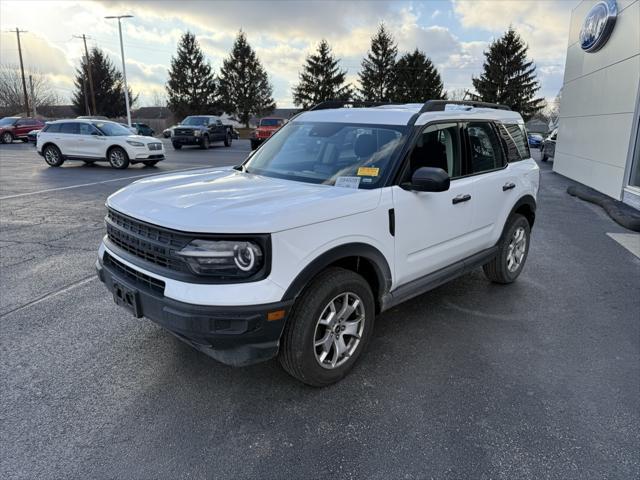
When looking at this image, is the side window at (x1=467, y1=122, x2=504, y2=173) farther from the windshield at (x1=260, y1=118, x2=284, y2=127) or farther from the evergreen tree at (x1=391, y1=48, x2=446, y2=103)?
the evergreen tree at (x1=391, y1=48, x2=446, y2=103)

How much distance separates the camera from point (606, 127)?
12867 millimetres

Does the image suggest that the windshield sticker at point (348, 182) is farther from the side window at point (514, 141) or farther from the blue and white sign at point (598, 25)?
the blue and white sign at point (598, 25)

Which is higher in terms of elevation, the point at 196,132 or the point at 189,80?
the point at 189,80

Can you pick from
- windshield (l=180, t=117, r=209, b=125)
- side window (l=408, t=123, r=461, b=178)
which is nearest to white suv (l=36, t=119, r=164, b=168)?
windshield (l=180, t=117, r=209, b=125)

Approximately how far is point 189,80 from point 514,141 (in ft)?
196

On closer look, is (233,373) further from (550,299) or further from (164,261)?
(550,299)

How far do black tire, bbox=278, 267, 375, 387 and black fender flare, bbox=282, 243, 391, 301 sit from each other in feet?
0.31

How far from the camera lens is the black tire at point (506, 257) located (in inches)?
193

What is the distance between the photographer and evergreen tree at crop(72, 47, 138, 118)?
56.9m

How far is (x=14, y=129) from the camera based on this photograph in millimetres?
30984

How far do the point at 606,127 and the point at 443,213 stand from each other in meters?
11.7

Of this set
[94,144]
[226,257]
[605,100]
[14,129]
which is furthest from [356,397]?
[14,129]

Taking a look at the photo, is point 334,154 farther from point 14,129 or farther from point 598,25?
point 14,129

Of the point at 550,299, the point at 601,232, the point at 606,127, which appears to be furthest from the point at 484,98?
the point at 550,299
